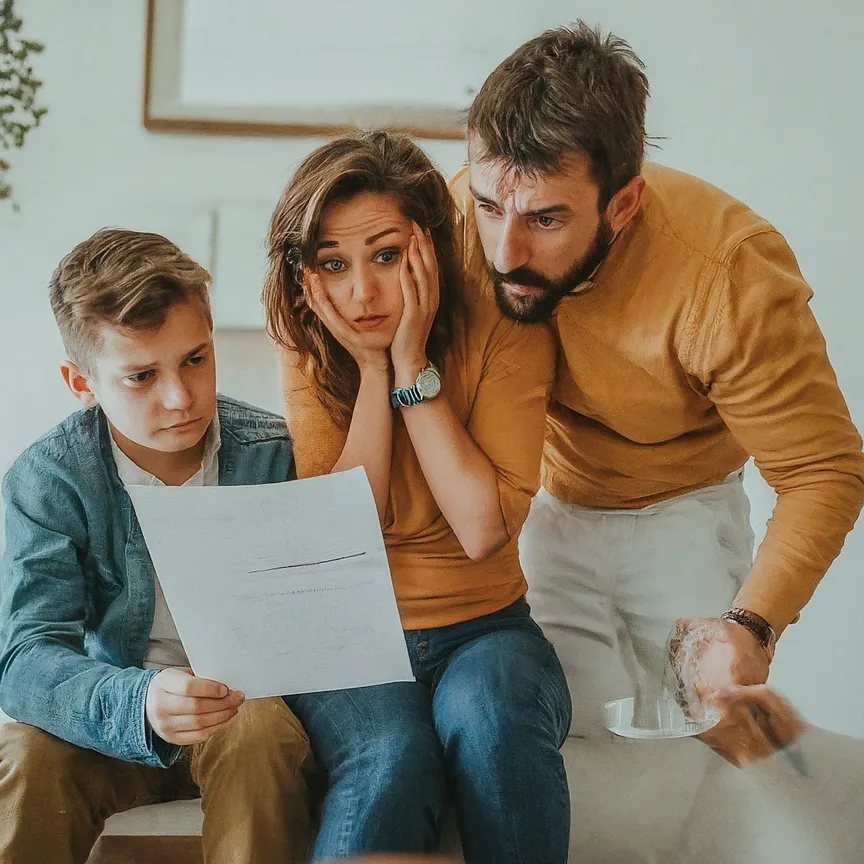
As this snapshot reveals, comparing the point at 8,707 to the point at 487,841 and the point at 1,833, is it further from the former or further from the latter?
the point at 487,841

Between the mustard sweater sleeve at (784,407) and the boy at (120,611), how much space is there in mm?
444

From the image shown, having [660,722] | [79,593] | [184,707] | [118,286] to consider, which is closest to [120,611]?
[79,593]

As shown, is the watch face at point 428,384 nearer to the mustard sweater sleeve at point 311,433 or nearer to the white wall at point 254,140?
the mustard sweater sleeve at point 311,433

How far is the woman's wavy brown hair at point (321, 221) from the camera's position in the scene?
957mm

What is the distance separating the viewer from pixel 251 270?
1.32 metres

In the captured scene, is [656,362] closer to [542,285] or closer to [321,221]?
[542,285]

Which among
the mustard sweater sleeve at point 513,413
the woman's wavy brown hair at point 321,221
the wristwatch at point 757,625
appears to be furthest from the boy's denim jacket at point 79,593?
the wristwatch at point 757,625

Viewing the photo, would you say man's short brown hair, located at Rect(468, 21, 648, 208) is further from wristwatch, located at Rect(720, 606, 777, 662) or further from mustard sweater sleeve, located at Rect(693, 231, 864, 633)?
wristwatch, located at Rect(720, 606, 777, 662)

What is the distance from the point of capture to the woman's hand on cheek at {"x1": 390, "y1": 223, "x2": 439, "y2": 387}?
3.18 ft

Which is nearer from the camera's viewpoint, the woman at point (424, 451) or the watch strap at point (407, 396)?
the woman at point (424, 451)

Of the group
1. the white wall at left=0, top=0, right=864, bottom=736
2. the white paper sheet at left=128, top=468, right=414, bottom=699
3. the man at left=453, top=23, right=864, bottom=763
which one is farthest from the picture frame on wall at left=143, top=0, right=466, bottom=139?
the white paper sheet at left=128, top=468, right=414, bottom=699

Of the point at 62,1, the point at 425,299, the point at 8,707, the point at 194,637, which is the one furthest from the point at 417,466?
the point at 62,1

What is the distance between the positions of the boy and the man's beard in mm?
267

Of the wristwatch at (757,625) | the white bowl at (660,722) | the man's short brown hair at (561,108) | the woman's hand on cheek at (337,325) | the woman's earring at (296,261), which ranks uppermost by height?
the man's short brown hair at (561,108)
